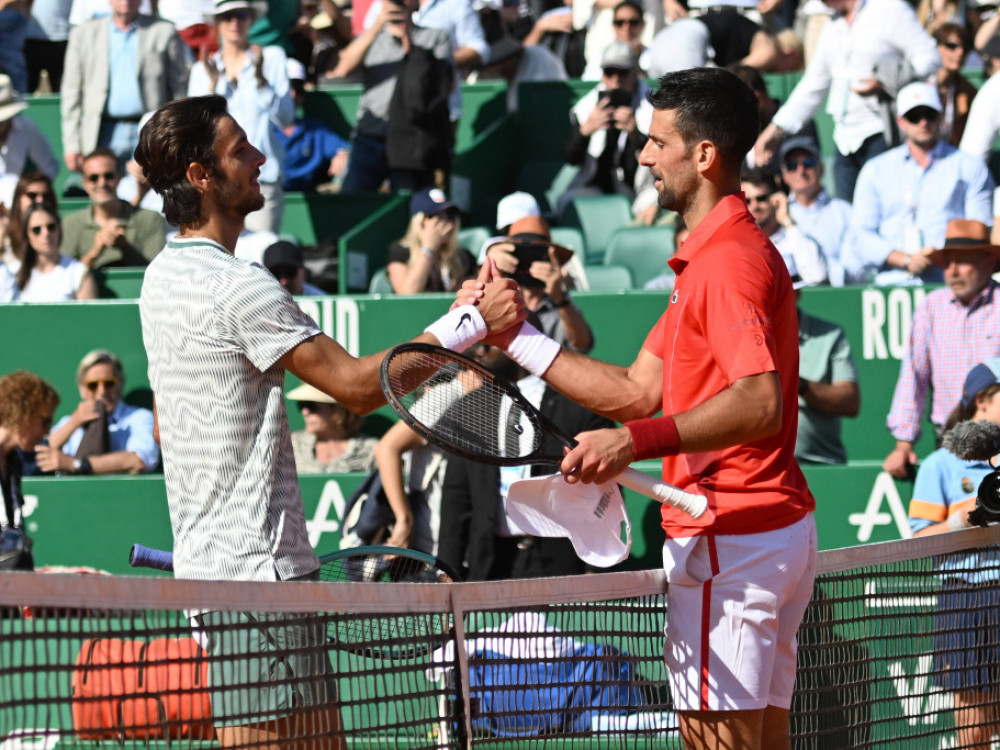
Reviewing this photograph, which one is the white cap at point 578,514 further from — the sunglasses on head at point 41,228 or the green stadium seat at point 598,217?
the green stadium seat at point 598,217

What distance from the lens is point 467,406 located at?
335 centimetres

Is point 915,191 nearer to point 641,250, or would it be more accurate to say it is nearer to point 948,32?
point 641,250

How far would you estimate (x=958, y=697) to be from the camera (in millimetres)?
4223

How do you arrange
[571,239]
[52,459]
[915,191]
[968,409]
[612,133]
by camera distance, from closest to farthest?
[968,409]
[52,459]
[915,191]
[571,239]
[612,133]

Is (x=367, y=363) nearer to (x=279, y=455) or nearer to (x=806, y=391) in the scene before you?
(x=279, y=455)

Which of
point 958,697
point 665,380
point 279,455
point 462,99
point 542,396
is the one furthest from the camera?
point 462,99

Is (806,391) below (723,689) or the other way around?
the other way around

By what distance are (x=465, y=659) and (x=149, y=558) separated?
0.74 m

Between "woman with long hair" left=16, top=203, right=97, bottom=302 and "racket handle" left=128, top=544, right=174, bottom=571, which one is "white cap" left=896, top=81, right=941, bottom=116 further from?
"racket handle" left=128, top=544, right=174, bottom=571

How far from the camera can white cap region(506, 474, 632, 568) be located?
10.3 feet

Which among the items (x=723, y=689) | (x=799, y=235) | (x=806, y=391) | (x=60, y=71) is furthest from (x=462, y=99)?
(x=723, y=689)

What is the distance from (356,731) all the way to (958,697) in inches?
76.3

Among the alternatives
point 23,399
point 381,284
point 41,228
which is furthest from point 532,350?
point 41,228

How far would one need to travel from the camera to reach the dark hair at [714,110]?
3285 millimetres
